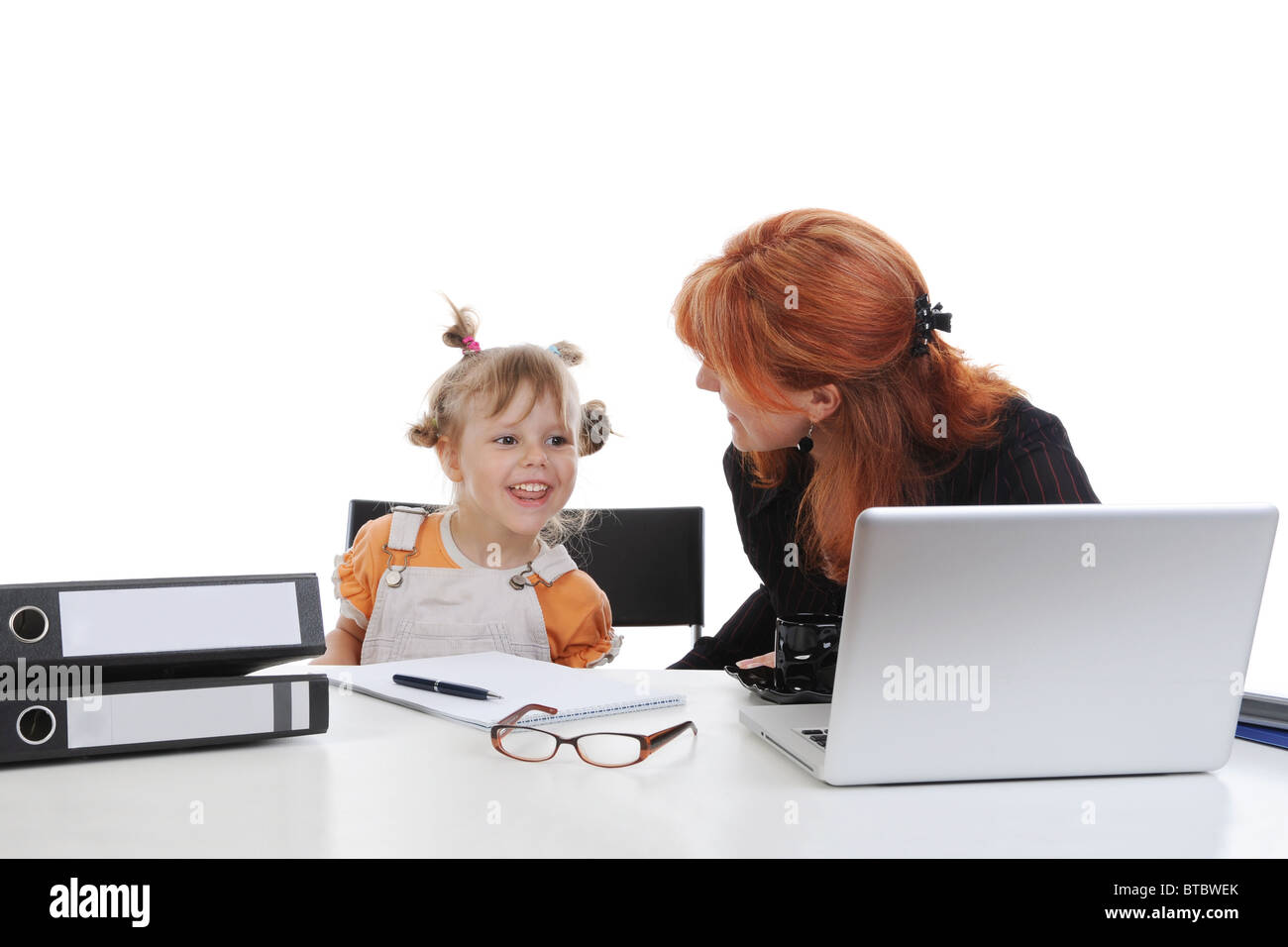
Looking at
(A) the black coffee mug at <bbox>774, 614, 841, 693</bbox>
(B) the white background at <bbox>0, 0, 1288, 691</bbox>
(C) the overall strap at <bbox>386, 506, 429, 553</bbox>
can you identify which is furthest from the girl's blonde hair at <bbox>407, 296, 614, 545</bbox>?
(A) the black coffee mug at <bbox>774, 614, 841, 693</bbox>

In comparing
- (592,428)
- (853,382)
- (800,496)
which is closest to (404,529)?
(592,428)

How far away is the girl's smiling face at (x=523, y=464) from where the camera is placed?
179cm

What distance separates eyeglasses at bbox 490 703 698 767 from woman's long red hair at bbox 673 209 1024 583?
0.65 metres

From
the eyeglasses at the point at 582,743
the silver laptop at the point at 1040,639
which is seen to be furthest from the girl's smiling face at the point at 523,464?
the silver laptop at the point at 1040,639

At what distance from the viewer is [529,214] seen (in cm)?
292

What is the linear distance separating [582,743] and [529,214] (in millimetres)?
2250

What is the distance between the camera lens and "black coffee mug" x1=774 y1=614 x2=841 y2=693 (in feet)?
3.46

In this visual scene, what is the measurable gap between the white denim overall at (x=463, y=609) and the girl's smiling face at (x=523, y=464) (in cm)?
10

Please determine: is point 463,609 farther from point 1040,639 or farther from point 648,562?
point 1040,639

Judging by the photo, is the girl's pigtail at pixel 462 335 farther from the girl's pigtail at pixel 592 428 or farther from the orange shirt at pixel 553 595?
the orange shirt at pixel 553 595

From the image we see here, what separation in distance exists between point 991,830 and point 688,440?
238 cm

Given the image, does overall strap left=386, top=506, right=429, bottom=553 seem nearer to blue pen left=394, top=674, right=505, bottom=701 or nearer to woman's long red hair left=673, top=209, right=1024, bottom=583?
woman's long red hair left=673, top=209, right=1024, bottom=583
